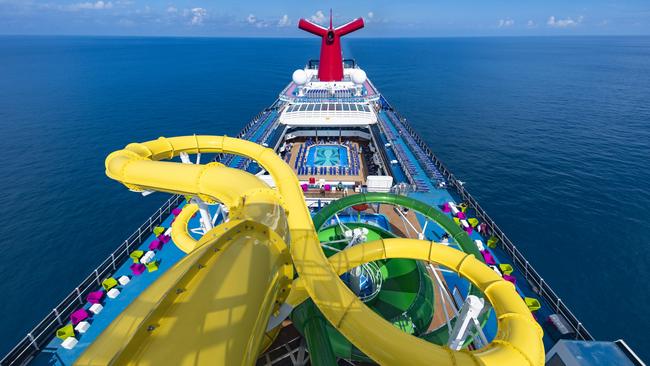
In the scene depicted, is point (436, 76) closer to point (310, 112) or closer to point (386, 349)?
point (310, 112)

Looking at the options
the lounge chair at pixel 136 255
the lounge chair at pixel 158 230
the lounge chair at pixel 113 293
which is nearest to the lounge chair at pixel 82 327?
the lounge chair at pixel 113 293

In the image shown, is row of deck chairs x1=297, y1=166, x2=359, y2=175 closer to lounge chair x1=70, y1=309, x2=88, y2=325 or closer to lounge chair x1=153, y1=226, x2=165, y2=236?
lounge chair x1=153, y1=226, x2=165, y2=236

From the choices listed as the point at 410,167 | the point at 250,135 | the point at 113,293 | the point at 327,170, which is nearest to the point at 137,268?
the point at 113,293

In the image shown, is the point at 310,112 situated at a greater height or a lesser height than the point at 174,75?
lesser

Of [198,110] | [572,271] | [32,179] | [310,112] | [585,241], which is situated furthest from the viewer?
[198,110]

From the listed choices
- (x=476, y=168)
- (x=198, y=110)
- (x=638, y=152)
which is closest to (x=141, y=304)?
(x=476, y=168)

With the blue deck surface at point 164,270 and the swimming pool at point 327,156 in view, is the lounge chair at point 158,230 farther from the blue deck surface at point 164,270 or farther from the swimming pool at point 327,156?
the swimming pool at point 327,156
